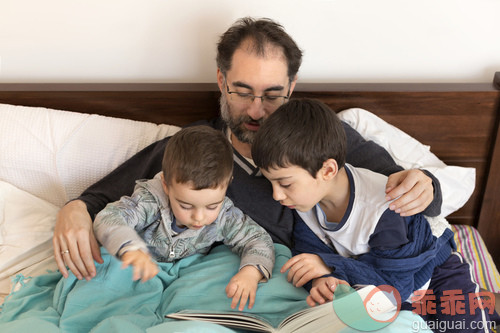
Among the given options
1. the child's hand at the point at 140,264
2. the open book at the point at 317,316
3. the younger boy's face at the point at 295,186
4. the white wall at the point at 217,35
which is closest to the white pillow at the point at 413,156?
the white wall at the point at 217,35

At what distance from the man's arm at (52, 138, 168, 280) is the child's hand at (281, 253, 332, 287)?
1.69 ft

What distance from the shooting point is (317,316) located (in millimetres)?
1226

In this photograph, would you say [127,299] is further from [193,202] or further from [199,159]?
[199,159]

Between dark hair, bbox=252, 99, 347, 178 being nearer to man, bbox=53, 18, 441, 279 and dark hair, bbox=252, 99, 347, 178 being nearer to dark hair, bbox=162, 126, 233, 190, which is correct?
dark hair, bbox=162, 126, 233, 190

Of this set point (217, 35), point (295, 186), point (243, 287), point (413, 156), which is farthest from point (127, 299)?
point (413, 156)

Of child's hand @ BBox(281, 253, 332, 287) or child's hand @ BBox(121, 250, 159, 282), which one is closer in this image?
child's hand @ BBox(121, 250, 159, 282)

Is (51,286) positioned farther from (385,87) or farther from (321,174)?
(385,87)

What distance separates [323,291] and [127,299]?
1.68 ft

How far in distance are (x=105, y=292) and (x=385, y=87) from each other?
1146mm

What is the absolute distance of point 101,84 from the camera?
1.80 metres

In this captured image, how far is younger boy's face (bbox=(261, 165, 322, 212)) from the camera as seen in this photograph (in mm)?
1321

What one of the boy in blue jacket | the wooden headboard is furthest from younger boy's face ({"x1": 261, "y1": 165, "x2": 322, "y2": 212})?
the wooden headboard

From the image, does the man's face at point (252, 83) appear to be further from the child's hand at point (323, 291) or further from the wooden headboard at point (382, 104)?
the child's hand at point (323, 291)

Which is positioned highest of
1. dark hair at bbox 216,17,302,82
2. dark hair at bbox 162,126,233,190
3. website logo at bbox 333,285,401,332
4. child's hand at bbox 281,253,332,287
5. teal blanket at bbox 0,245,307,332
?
dark hair at bbox 216,17,302,82
